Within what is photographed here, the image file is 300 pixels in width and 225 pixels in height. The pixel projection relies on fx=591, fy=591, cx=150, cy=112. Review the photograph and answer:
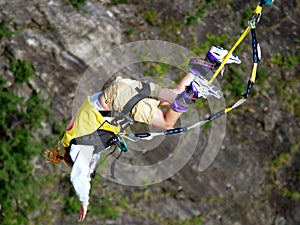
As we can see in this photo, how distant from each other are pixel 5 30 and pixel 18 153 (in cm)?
214

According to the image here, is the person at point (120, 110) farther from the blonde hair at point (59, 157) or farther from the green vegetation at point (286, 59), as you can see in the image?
the green vegetation at point (286, 59)

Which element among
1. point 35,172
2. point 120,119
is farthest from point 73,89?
point 120,119

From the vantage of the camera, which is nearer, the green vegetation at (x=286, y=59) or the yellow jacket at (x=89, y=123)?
the yellow jacket at (x=89, y=123)

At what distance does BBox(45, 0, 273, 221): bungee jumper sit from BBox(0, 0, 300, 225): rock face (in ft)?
13.7

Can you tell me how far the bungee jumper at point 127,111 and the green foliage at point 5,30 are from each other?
439 cm

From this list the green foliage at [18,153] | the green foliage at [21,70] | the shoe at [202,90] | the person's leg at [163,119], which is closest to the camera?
the shoe at [202,90]

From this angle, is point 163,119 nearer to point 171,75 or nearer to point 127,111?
point 127,111

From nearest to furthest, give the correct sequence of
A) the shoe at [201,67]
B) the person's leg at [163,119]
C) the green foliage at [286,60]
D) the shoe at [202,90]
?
the shoe at [202,90] < the person's leg at [163,119] < the shoe at [201,67] < the green foliage at [286,60]

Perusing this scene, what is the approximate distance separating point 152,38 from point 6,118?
120 inches

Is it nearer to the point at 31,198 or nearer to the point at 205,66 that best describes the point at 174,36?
the point at 31,198

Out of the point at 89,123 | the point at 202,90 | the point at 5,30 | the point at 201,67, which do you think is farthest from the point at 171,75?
the point at 202,90

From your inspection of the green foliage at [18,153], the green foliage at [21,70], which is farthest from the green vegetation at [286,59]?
the green foliage at [21,70]

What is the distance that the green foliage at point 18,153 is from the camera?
32.6 ft

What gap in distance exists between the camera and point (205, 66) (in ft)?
19.7
